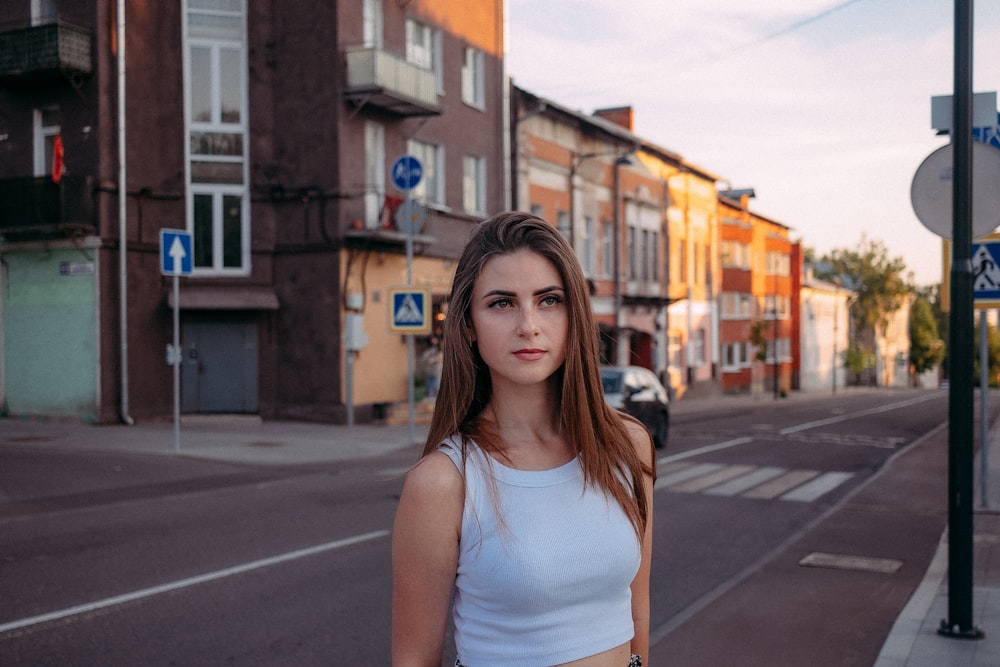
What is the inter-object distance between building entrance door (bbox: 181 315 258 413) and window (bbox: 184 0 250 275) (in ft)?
4.06

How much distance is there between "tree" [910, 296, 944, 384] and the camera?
10025 centimetres

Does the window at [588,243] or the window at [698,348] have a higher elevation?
the window at [588,243]

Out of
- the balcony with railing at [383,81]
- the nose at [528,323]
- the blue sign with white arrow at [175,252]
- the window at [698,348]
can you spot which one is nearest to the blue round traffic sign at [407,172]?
the balcony with railing at [383,81]

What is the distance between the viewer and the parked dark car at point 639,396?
17.4 metres

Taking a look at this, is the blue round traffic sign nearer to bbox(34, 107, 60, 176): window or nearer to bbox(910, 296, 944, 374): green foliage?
bbox(34, 107, 60, 176): window

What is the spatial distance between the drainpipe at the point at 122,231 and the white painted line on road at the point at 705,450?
10.7 metres

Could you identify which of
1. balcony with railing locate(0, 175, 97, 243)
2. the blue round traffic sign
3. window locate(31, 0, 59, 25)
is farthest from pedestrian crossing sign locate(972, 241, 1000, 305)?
window locate(31, 0, 59, 25)

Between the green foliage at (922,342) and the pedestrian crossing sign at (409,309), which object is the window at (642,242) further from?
the green foliage at (922,342)

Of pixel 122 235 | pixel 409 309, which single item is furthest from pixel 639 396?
pixel 122 235

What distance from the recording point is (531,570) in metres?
2.03

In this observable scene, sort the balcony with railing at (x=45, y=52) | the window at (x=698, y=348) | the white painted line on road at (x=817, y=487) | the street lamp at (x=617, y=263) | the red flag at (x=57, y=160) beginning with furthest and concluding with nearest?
1. the window at (x=698, y=348)
2. the street lamp at (x=617, y=263)
3. the red flag at (x=57, y=160)
4. the balcony with railing at (x=45, y=52)
5. the white painted line on road at (x=817, y=487)

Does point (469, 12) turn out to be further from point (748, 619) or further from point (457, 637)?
point (457, 637)

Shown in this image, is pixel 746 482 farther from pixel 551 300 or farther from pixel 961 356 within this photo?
pixel 551 300

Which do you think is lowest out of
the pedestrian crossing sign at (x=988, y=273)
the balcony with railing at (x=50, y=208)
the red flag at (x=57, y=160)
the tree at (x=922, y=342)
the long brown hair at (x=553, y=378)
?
the tree at (x=922, y=342)
